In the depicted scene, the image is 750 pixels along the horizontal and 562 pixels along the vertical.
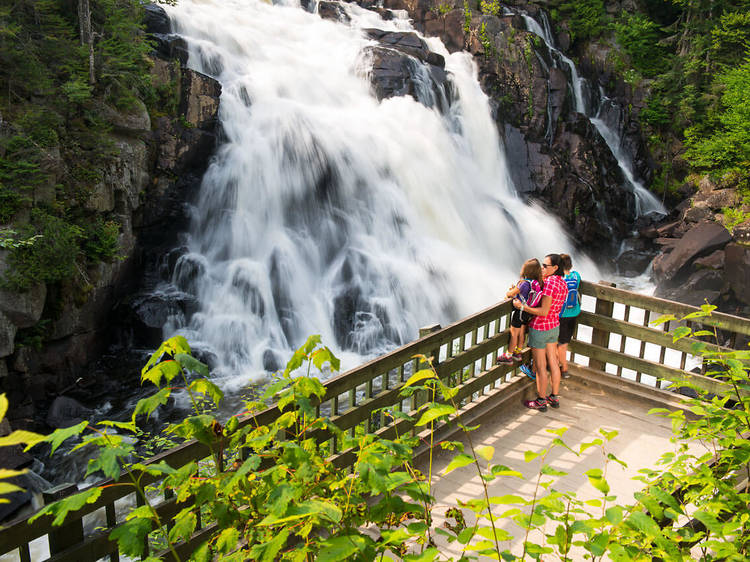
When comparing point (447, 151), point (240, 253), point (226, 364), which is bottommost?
point (226, 364)

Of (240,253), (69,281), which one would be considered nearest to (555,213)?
(240,253)

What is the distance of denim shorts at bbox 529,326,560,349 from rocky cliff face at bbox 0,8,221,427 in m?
7.56

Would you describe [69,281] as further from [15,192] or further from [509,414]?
[509,414]

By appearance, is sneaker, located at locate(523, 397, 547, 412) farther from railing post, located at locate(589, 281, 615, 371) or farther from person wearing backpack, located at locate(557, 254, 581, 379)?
railing post, located at locate(589, 281, 615, 371)

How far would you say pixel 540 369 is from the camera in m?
6.48

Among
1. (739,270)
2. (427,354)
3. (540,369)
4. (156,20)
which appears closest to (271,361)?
(540,369)

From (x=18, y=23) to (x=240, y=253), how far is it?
5.88m

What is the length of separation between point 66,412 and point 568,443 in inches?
306

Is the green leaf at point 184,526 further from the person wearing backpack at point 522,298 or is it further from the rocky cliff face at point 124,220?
the rocky cliff face at point 124,220

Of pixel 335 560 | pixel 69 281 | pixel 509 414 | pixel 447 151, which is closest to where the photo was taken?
pixel 335 560

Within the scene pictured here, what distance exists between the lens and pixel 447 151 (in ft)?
61.8

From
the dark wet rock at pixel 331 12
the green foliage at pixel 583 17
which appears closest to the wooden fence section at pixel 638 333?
the dark wet rock at pixel 331 12

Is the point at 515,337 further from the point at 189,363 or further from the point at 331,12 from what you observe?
the point at 331,12

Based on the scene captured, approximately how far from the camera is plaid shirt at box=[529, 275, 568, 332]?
21.0 ft
